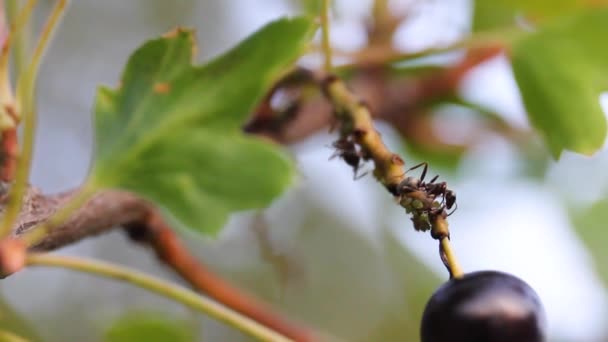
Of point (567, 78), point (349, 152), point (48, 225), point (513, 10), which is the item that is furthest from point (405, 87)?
point (48, 225)

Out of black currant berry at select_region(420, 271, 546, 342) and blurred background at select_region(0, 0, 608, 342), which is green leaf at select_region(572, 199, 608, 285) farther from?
black currant berry at select_region(420, 271, 546, 342)

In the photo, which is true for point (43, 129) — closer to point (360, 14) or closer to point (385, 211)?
point (385, 211)

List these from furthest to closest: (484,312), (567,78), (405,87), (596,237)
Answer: (596,237) → (405,87) → (567,78) → (484,312)

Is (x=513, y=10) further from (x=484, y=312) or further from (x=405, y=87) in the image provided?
(x=484, y=312)

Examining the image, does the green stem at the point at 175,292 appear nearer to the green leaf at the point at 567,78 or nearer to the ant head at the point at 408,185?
the ant head at the point at 408,185

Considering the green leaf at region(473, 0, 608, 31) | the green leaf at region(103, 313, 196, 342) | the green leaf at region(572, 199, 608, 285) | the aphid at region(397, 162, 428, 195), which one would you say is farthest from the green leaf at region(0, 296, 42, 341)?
the green leaf at region(572, 199, 608, 285)

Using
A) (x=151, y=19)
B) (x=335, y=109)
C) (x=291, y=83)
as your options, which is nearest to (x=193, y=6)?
(x=151, y=19)

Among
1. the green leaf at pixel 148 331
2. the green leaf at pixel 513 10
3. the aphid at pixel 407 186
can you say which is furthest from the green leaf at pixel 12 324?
the green leaf at pixel 513 10
